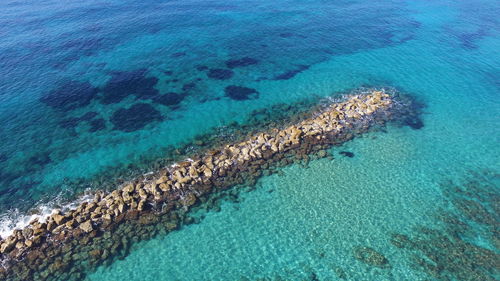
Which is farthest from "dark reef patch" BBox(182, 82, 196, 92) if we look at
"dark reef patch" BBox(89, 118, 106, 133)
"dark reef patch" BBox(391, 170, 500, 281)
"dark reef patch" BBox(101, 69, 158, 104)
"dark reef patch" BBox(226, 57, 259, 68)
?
"dark reef patch" BBox(391, 170, 500, 281)

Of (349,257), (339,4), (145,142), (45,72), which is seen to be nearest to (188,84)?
(145,142)

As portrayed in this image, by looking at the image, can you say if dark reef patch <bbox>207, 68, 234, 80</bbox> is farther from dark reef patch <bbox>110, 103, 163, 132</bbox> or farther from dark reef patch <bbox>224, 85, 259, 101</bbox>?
dark reef patch <bbox>110, 103, 163, 132</bbox>

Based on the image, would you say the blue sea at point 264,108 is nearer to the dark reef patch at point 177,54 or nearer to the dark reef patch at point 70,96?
the dark reef patch at point 177,54

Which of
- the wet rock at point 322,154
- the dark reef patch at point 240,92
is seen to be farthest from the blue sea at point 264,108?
the wet rock at point 322,154

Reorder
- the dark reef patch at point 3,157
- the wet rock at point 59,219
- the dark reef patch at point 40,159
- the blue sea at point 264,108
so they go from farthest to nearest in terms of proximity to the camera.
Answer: the dark reef patch at point 3,157 < the dark reef patch at point 40,159 < the wet rock at point 59,219 < the blue sea at point 264,108

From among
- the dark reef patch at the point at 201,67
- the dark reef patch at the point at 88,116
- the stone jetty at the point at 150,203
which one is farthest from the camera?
the dark reef patch at the point at 201,67

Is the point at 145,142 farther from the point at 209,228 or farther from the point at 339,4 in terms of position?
the point at 339,4

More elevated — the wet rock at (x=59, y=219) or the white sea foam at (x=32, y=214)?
the wet rock at (x=59, y=219)

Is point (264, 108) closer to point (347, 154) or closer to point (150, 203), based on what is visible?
point (347, 154)
